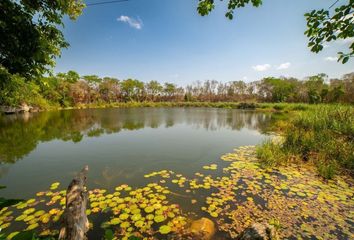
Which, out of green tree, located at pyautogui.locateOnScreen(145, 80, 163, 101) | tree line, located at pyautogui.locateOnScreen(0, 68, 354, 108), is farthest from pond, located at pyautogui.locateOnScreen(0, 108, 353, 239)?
green tree, located at pyautogui.locateOnScreen(145, 80, 163, 101)

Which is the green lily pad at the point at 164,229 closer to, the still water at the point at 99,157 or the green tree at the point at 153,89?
the still water at the point at 99,157

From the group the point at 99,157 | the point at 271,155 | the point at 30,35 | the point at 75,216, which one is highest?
the point at 30,35

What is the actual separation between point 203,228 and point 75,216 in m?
2.00

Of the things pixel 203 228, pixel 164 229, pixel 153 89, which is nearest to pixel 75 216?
pixel 164 229

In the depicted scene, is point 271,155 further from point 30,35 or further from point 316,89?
point 316,89

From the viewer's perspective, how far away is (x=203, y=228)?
3.17 meters

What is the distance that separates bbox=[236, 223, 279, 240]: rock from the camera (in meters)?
2.68

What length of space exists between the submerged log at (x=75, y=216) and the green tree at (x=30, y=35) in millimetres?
2650

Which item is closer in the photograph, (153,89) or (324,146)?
(324,146)

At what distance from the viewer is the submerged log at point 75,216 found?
264 cm

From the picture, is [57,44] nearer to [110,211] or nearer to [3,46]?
[3,46]

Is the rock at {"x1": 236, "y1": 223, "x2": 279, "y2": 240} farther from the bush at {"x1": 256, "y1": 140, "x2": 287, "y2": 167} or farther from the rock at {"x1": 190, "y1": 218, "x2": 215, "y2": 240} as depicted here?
the bush at {"x1": 256, "y1": 140, "x2": 287, "y2": 167}

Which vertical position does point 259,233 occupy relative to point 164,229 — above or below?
above

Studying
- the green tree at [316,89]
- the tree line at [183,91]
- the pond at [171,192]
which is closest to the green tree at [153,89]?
the tree line at [183,91]
